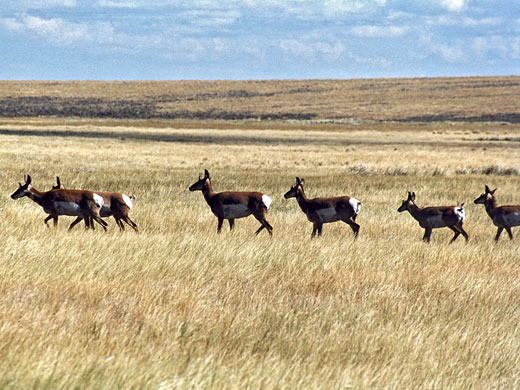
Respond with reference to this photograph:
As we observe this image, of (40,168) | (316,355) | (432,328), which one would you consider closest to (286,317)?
(316,355)

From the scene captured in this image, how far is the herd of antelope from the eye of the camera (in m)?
12.4

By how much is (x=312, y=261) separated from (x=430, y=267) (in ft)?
5.51

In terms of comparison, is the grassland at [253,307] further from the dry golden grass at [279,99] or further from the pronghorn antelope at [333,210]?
the dry golden grass at [279,99]

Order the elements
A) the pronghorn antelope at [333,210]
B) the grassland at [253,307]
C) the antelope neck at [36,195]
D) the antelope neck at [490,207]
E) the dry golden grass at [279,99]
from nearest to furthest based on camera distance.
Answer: the grassland at [253,307], the antelope neck at [36,195], the pronghorn antelope at [333,210], the antelope neck at [490,207], the dry golden grass at [279,99]

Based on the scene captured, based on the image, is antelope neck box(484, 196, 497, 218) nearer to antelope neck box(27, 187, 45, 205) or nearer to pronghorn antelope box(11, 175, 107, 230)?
pronghorn antelope box(11, 175, 107, 230)

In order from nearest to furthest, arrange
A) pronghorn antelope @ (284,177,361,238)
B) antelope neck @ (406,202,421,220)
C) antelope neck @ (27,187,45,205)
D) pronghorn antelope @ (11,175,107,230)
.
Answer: pronghorn antelope @ (11,175,107,230) → antelope neck @ (27,187,45,205) → pronghorn antelope @ (284,177,361,238) → antelope neck @ (406,202,421,220)

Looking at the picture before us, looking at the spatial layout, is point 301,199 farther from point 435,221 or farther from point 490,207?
point 490,207

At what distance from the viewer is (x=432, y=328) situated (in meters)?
6.43

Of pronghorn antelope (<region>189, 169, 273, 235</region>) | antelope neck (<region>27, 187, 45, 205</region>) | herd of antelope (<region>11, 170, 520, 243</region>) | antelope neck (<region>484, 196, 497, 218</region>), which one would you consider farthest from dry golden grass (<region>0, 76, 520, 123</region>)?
antelope neck (<region>27, 187, 45, 205</region>)

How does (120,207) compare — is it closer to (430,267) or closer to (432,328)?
(430,267)

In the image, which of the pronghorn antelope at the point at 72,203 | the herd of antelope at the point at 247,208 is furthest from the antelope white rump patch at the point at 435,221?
the pronghorn antelope at the point at 72,203

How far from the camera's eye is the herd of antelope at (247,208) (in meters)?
12.4

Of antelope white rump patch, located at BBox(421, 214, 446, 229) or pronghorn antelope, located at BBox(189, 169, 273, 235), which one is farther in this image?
pronghorn antelope, located at BBox(189, 169, 273, 235)

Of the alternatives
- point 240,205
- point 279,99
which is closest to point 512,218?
point 240,205
